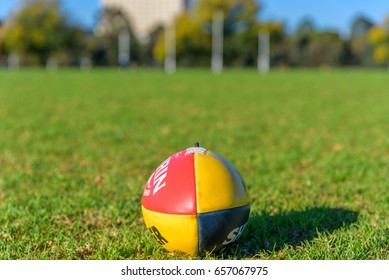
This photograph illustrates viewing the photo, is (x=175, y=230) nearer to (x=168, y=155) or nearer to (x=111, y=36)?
(x=168, y=155)

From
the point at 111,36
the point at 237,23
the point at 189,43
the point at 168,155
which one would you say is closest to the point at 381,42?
the point at 237,23

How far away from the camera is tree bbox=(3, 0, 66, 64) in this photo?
62.5 metres

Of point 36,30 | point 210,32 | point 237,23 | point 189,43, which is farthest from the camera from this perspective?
point 237,23

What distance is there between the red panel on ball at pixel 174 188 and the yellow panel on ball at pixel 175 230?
0.03 m

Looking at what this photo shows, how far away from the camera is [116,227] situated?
11.2 feet

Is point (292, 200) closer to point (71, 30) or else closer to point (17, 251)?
point (17, 251)

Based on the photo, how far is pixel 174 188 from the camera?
107 inches

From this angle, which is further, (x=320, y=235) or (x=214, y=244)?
(x=320, y=235)

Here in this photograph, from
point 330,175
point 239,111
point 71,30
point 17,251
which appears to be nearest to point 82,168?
point 17,251

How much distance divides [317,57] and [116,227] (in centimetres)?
7245

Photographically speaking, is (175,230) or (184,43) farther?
(184,43)

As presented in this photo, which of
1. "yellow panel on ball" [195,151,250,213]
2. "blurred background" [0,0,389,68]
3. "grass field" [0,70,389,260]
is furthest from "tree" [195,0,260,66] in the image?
"yellow panel on ball" [195,151,250,213]

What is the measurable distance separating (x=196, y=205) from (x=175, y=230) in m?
0.19

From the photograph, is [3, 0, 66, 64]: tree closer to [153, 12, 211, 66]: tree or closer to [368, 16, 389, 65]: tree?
[153, 12, 211, 66]: tree
